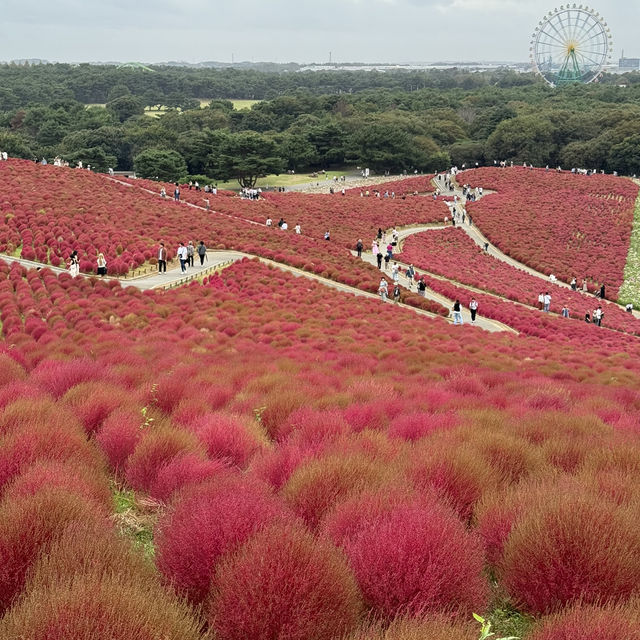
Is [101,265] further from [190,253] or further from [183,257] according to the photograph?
[190,253]

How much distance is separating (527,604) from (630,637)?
40.4 inches

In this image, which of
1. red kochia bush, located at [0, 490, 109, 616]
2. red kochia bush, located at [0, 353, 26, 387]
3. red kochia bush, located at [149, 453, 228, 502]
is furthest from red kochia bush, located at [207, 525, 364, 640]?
red kochia bush, located at [0, 353, 26, 387]

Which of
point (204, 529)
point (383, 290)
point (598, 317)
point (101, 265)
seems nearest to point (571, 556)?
point (204, 529)

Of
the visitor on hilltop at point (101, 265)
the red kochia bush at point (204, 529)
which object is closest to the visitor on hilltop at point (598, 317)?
the visitor on hilltop at point (101, 265)

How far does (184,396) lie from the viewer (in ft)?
27.8

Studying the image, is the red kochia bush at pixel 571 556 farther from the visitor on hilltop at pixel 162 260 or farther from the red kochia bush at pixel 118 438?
the visitor on hilltop at pixel 162 260

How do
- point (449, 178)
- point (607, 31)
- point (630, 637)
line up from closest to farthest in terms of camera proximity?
1. point (630, 637)
2. point (449, 178)
3. point (607, 31)

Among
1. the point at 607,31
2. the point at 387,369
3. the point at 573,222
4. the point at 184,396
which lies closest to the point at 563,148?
the point at 573,222

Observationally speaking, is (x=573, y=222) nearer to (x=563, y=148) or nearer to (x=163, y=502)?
(x=563, y=148)

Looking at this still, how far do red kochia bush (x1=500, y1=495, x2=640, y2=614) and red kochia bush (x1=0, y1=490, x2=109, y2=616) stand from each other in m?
2.80

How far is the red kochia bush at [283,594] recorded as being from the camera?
124 inches

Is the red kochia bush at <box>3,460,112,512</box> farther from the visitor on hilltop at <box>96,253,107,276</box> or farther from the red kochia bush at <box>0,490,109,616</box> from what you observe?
the visitor on hilltop at <box>96,253,107,276</box>

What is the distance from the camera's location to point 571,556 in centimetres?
377

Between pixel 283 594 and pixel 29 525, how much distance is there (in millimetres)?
1773
